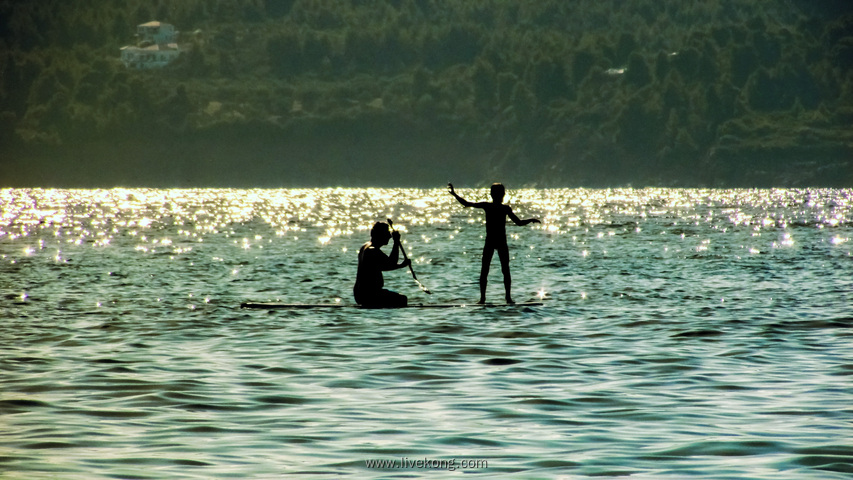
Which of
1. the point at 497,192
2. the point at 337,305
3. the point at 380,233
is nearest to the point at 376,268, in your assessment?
the point at 380,233

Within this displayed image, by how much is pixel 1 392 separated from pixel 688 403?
8.90 meters

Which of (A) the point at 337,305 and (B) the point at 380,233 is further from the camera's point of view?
(A) the point at 337,305

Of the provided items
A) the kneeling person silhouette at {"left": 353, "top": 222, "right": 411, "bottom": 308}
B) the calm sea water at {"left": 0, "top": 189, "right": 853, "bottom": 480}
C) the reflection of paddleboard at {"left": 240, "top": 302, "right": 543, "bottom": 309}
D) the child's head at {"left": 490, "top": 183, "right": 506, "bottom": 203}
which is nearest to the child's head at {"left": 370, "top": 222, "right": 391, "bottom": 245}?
the kneeling person silhouette at {"left": 353, "top": 222, "right": 411, "bottom": 308}

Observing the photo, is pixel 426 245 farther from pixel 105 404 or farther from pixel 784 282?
pixel 105 404

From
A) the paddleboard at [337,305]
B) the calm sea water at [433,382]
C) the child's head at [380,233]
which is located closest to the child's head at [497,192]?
the paddleboard at [337,305]

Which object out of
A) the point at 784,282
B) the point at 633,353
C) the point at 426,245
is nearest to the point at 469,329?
the point at 633,353

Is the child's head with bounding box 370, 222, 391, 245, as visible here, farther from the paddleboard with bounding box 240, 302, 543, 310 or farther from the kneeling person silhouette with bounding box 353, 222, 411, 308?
the paddleboard with bounding box 240, 302, 543, 310

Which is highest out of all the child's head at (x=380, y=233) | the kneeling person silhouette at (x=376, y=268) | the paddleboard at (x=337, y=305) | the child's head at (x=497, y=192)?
the child's head at (x=497, y=192)

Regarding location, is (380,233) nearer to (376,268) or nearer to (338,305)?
(376,268)

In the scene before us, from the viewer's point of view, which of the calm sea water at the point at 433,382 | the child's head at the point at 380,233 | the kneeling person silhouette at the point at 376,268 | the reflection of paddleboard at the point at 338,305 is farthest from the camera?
the reflection of paddleboard at the point at 338,305

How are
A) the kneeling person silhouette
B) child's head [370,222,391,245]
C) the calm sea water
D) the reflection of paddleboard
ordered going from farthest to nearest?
the reflection of paddleboard
the kneeling person silhouette
child's head [370,222,391,245]
the calm sea water

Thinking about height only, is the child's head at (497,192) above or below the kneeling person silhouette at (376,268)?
above

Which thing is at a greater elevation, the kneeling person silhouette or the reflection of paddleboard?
the kneeling person silhouette

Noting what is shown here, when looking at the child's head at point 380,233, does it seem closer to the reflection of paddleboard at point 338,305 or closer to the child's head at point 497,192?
the reflection of paddleboard at point 338,305
